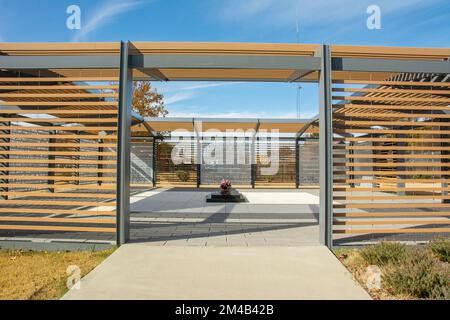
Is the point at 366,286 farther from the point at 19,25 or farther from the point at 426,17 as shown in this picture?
the point at 19,25

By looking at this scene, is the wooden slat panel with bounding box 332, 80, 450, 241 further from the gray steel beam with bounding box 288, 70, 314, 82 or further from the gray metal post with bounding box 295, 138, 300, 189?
the gray metal post with bounding box 295, 138, 300, 189

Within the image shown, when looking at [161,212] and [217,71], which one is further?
[161,212]

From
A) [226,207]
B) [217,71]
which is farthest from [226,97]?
[217,71]

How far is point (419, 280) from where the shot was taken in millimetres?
3611

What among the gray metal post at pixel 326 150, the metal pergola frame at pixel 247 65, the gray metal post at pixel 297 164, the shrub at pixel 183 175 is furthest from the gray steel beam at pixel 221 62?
the shrub at pixel 183 175

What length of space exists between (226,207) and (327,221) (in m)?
4.92

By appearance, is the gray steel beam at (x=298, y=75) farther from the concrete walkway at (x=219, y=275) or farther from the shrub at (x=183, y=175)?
the shrub at (x=183, y=175)

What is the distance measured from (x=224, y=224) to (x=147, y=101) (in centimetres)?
1588

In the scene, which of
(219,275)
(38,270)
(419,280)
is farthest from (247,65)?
(38,270)

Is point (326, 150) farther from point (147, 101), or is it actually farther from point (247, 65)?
point (147, 101)

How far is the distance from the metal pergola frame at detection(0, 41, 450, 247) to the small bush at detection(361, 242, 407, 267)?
932 millimetres

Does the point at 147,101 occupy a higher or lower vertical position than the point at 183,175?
higher

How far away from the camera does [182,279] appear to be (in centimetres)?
405

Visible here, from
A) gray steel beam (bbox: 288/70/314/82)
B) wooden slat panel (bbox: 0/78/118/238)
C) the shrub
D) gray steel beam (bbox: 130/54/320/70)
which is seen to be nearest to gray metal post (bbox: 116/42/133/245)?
wooden slat panel (bbox: 0/78/118/238)
